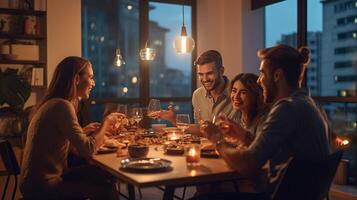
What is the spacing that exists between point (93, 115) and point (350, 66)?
10.5 ft

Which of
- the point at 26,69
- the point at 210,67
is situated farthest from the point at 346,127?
the point at 26,69

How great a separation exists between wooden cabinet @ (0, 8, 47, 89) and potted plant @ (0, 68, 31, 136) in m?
0.29

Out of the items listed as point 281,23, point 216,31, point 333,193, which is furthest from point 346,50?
point 216,31

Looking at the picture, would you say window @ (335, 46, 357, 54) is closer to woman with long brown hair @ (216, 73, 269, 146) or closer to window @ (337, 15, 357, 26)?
window @ (337, 15, 357, 26)

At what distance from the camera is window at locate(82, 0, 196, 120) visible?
5617 mm

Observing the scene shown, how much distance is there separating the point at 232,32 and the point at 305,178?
4.33m

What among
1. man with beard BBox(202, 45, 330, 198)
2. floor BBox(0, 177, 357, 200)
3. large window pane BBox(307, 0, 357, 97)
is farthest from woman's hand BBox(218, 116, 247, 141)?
large window pane BBox(307, 0, 357, 97)

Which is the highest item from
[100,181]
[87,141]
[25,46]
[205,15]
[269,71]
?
[205,15]

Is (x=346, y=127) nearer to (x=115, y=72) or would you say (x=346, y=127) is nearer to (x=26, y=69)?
(x=115, y=72)

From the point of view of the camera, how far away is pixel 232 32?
5.92m

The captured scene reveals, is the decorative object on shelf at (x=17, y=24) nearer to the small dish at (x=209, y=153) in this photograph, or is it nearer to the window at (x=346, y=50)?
the small dish at (x=209, y=153)

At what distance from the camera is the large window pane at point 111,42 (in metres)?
5.58

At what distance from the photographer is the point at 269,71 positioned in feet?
6.77

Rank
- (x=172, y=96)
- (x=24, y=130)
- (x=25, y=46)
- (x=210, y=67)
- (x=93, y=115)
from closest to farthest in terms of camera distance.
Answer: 1. (x=210, y=67)
2. (x=24, y=130)
3. (x=25, y=46)
4. (x=93, y=115)
5. (x=172, y=96)
